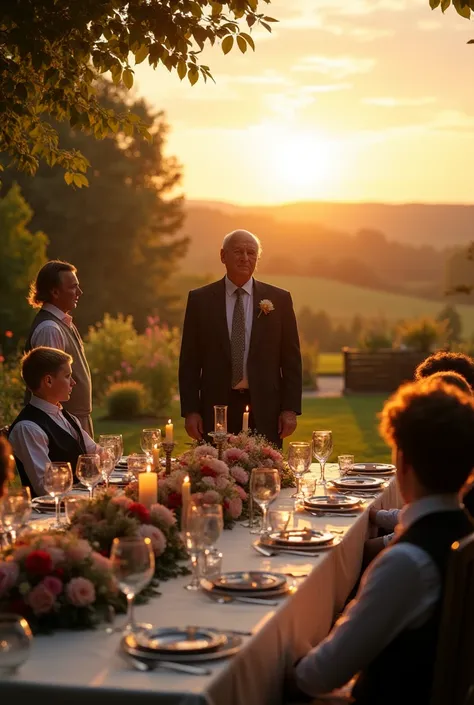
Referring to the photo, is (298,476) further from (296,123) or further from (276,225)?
(276,225)

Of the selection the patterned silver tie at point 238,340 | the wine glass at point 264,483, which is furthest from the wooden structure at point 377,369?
the wine glass at point 264,483

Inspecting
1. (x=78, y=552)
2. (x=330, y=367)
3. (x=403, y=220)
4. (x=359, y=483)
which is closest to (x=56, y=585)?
(x=78, y=552)

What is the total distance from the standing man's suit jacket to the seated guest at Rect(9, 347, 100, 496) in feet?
5.28

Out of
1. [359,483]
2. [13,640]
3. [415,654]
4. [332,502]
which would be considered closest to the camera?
[13,640]

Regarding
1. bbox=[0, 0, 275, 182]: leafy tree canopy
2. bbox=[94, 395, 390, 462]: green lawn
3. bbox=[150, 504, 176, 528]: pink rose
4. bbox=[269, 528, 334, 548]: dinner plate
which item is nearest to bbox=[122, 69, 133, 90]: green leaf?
bbox=[0, 0, 275, 182]: leafy tree canopy

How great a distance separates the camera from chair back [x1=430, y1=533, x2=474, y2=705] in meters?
2.80

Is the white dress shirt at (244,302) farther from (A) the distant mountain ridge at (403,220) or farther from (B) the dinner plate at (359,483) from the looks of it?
(A) the distant mountain ridge at (403,220)

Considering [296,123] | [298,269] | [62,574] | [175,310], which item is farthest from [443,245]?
[62,574]

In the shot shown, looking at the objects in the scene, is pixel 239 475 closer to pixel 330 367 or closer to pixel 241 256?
pixel 241 256

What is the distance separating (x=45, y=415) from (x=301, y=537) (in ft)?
6.78

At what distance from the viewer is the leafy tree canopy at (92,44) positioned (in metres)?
7.17

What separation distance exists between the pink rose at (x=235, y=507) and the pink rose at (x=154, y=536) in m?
0.99

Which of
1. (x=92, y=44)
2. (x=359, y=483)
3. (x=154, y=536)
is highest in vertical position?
(x=92, y=44)

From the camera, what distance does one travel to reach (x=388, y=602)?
111 inches
